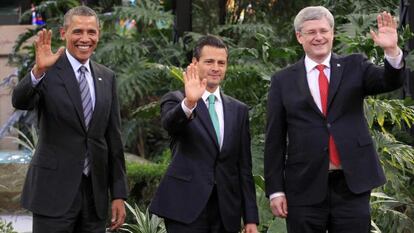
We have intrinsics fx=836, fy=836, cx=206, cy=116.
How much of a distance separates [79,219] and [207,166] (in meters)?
0.81

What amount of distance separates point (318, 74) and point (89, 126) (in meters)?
1.37

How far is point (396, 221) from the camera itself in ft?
21.4

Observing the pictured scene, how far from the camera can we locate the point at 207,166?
485 centimetres

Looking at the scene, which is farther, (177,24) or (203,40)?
(177,24)

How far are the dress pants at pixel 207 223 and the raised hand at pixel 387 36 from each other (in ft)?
4.14

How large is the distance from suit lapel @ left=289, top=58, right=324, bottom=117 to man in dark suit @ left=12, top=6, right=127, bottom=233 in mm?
1137

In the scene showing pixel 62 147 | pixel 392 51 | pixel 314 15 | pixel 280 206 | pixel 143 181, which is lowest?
pixel 143 181

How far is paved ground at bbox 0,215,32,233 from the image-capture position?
8391 millimetres

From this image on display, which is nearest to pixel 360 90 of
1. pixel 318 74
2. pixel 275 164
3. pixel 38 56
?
pixel 318 74

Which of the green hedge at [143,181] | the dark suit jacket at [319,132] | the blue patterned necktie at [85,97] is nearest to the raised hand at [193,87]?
the dark suit jacket at [319,132]

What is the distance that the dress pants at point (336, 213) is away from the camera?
4.66 m

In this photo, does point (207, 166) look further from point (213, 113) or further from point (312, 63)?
point (312, 63)

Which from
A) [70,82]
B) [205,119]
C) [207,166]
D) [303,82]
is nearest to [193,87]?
[205,119]

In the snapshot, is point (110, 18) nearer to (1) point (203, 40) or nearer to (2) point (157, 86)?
(2) point (157, 86)
